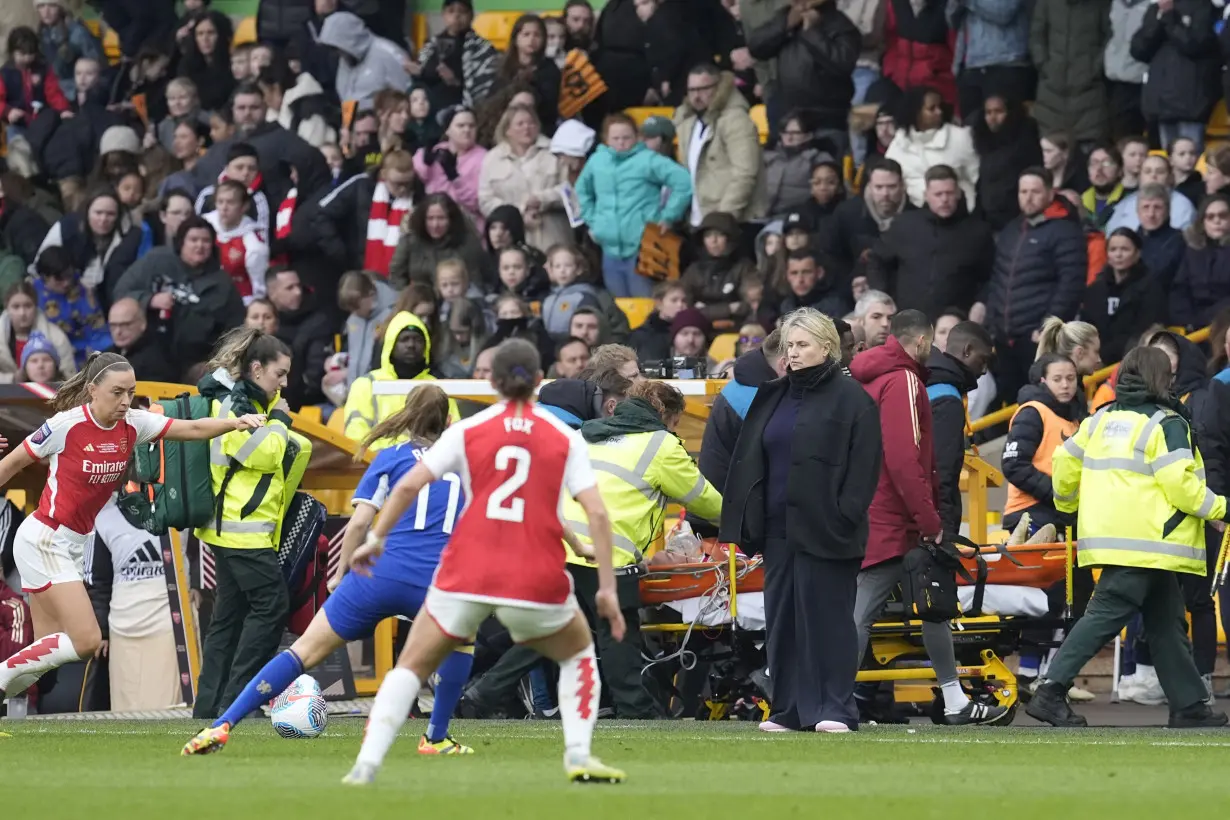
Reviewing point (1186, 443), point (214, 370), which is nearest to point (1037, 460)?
point (1186, 443)

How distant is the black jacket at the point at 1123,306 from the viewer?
1680cm

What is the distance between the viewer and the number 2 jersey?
35.9 feet

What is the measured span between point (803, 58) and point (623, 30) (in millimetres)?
1957

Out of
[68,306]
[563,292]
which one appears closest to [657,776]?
[563,292]

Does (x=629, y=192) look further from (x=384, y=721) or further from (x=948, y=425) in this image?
(x=384, y=721)

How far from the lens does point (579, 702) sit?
330 inches

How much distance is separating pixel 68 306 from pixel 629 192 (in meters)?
5.06

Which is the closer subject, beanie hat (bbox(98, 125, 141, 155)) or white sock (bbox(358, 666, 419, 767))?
→ white sock (bbox(358, 666, 419, 767))

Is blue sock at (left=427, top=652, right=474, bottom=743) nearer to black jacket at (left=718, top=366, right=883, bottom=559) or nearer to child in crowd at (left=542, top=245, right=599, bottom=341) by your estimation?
black jacket at (left=718, top=366, right=883, bottom=559)

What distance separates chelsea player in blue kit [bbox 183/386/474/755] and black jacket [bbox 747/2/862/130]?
8.99 m

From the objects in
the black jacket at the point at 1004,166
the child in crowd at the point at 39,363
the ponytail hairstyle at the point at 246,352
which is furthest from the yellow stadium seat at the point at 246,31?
the ponytail hairstyle at the point at 246,352

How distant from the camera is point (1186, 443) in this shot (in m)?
12.1

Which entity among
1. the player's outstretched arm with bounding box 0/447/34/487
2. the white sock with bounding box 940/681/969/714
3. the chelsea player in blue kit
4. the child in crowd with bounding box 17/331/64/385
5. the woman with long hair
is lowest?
the white sock with bounding box 940/681/969/714

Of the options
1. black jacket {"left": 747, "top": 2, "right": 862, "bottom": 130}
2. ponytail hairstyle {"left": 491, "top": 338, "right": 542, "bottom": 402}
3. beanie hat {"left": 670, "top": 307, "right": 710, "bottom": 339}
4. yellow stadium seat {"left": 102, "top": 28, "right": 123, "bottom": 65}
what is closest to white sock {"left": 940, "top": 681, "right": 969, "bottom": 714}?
ponytail hairstyle {"left": 491, "top": 338, "right": 542, "bottom": 402}
